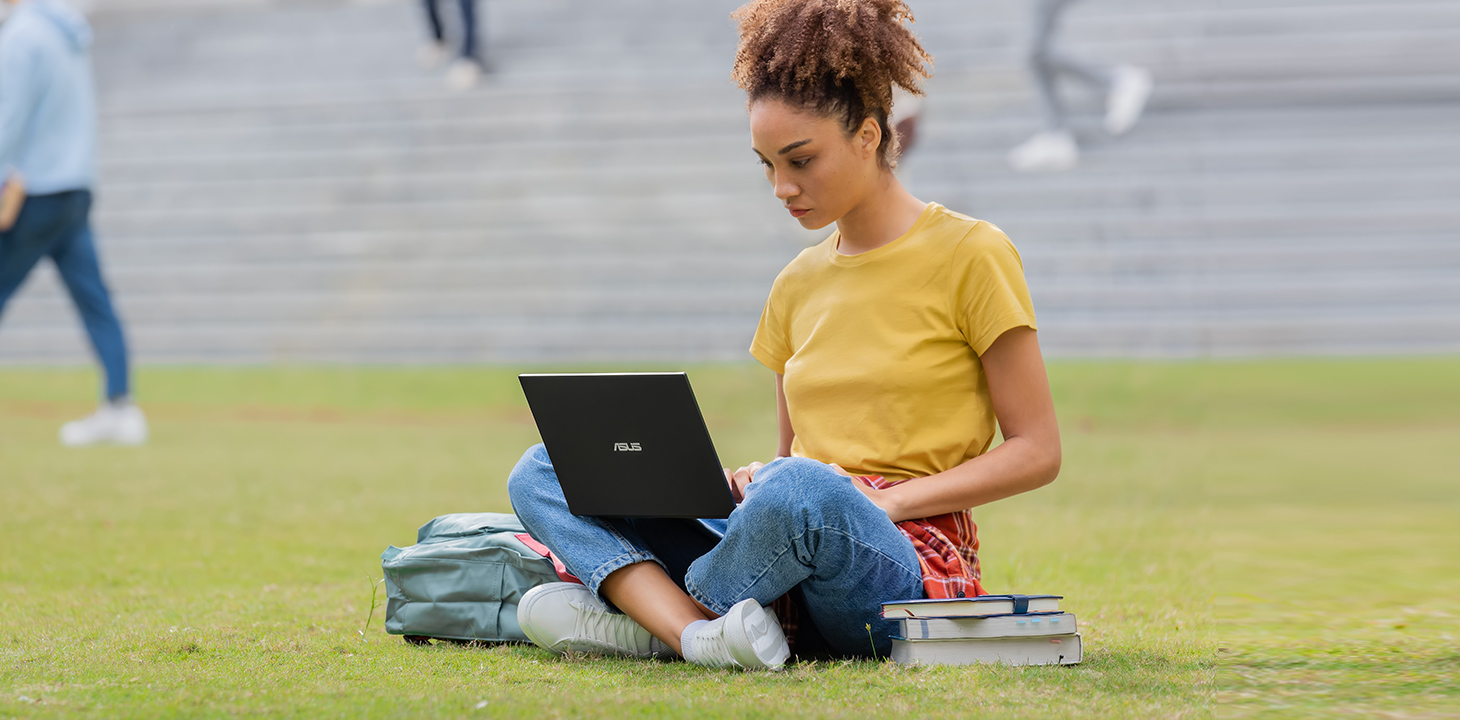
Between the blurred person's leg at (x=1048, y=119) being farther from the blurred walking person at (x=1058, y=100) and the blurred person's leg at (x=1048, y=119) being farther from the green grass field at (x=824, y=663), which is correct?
the green grass field at (x=824, y=663)

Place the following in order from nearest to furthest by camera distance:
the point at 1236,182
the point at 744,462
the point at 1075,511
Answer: the point at 1075,511 < the point at 744,462 < the point at 1236,182

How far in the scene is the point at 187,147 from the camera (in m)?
13.3

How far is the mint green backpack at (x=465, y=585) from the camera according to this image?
278cm

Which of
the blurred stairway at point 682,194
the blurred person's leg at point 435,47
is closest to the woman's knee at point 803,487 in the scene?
the blurred stairway at point 682,194

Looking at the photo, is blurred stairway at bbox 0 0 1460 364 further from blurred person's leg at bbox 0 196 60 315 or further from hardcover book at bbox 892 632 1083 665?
hardcover book at bbox 892 632 1083 665

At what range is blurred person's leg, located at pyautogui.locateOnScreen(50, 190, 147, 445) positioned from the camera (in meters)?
7.07

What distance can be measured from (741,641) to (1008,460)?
546 mm

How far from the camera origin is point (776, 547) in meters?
2.34

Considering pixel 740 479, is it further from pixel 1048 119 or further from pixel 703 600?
pixel 1048 119

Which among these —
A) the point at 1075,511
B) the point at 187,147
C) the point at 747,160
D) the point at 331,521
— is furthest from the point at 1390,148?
the point at 187,147

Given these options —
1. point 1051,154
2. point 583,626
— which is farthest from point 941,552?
point 1051,154

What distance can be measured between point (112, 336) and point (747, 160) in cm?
588

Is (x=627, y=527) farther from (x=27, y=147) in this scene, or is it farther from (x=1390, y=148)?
(x=1390, y=148)

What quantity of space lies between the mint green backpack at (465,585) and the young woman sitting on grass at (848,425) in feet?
0.60
